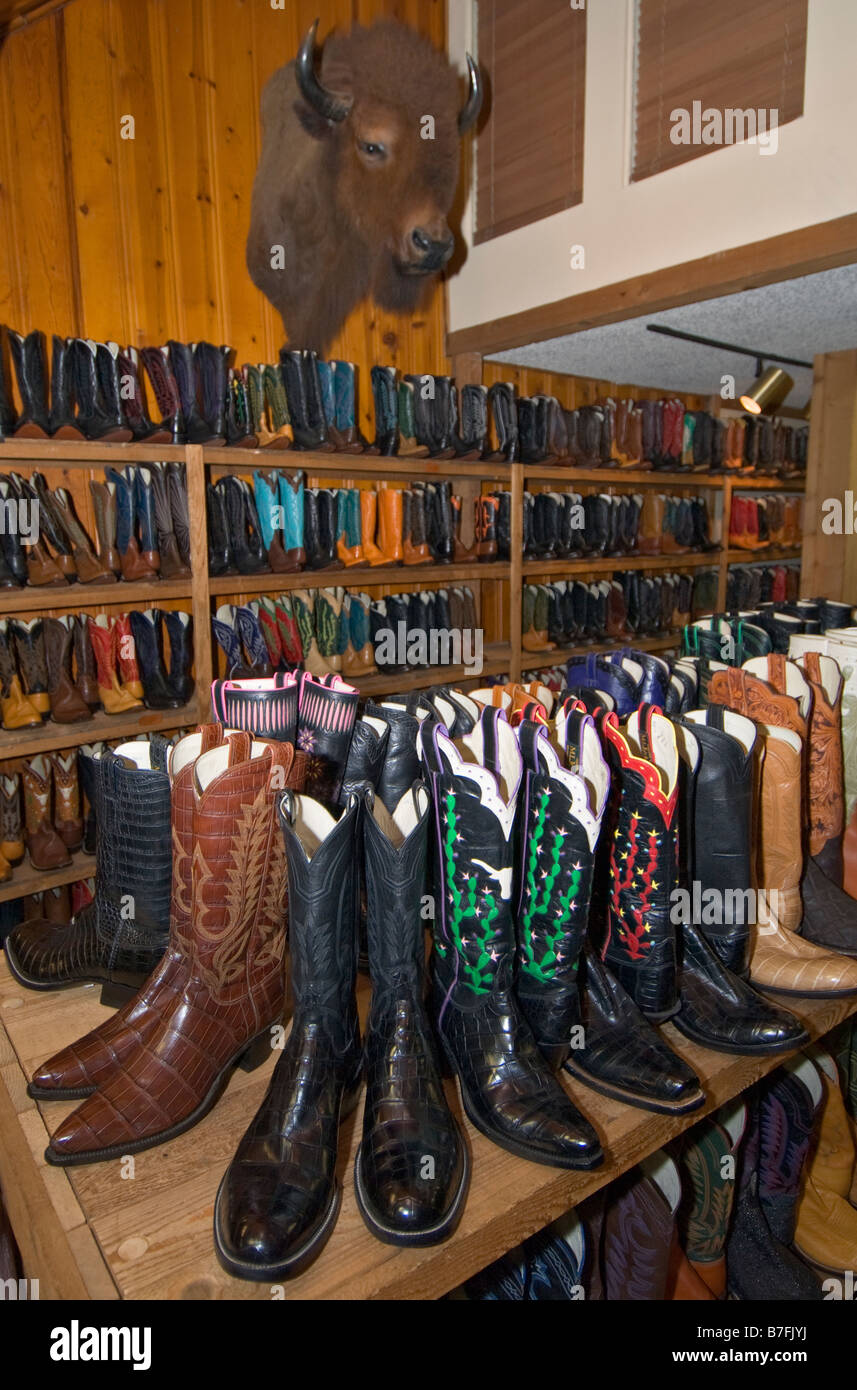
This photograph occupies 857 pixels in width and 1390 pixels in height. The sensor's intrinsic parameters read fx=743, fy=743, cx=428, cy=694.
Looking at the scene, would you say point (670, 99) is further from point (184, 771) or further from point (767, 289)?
point (184, 771)

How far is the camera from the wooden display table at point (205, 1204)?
2.79 feet

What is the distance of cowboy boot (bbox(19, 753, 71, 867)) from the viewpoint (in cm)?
288

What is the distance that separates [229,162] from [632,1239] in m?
4.22

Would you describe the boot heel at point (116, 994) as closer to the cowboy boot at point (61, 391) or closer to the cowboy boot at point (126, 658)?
the cowboy boot at point (126, 658)

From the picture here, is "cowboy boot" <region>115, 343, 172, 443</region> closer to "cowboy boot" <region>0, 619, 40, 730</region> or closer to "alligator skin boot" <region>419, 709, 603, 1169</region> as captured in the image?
"cowboy boot" <region>0, 619, 40, 730</region>

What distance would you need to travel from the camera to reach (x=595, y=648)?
476cm

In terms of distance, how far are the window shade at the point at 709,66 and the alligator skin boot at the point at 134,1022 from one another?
3.15m

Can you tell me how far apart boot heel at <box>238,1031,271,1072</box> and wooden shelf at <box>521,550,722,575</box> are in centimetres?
345

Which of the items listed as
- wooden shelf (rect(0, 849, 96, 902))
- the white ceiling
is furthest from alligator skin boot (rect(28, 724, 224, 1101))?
the white ceiling

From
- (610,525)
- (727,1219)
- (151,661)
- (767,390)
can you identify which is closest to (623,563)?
(610,525)

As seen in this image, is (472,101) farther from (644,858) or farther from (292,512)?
(644,858)

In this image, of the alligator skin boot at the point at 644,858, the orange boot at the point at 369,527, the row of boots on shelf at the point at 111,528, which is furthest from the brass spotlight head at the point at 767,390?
the alligator skin boot at the point at 644,858

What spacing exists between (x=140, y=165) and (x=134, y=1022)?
3494 mm
